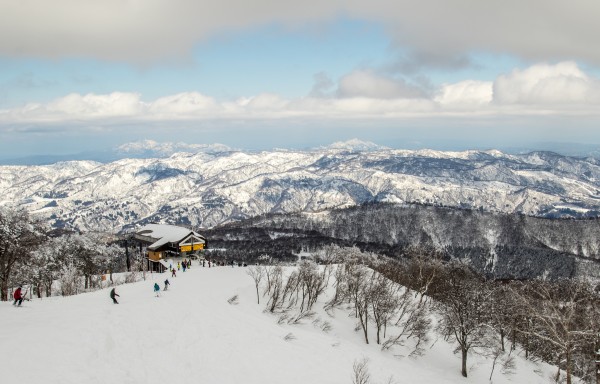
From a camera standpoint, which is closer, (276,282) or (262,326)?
(262,326)

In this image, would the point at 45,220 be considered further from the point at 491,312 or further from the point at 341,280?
the point at 491,312

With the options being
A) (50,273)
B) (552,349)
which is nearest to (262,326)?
(50,273)

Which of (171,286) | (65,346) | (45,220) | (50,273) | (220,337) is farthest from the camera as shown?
(50,273)

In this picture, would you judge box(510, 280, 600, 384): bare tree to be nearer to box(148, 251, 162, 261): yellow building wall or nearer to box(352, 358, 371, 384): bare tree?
box(352, 358, 371, 384): bare tree

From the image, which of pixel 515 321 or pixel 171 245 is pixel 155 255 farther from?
pixel 515 321

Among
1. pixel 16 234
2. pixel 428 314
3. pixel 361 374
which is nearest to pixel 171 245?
pixel 16 234

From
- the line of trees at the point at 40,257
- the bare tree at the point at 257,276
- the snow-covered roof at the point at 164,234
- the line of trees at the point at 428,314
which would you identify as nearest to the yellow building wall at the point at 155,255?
the snow-covered roof at the point at 164,234
